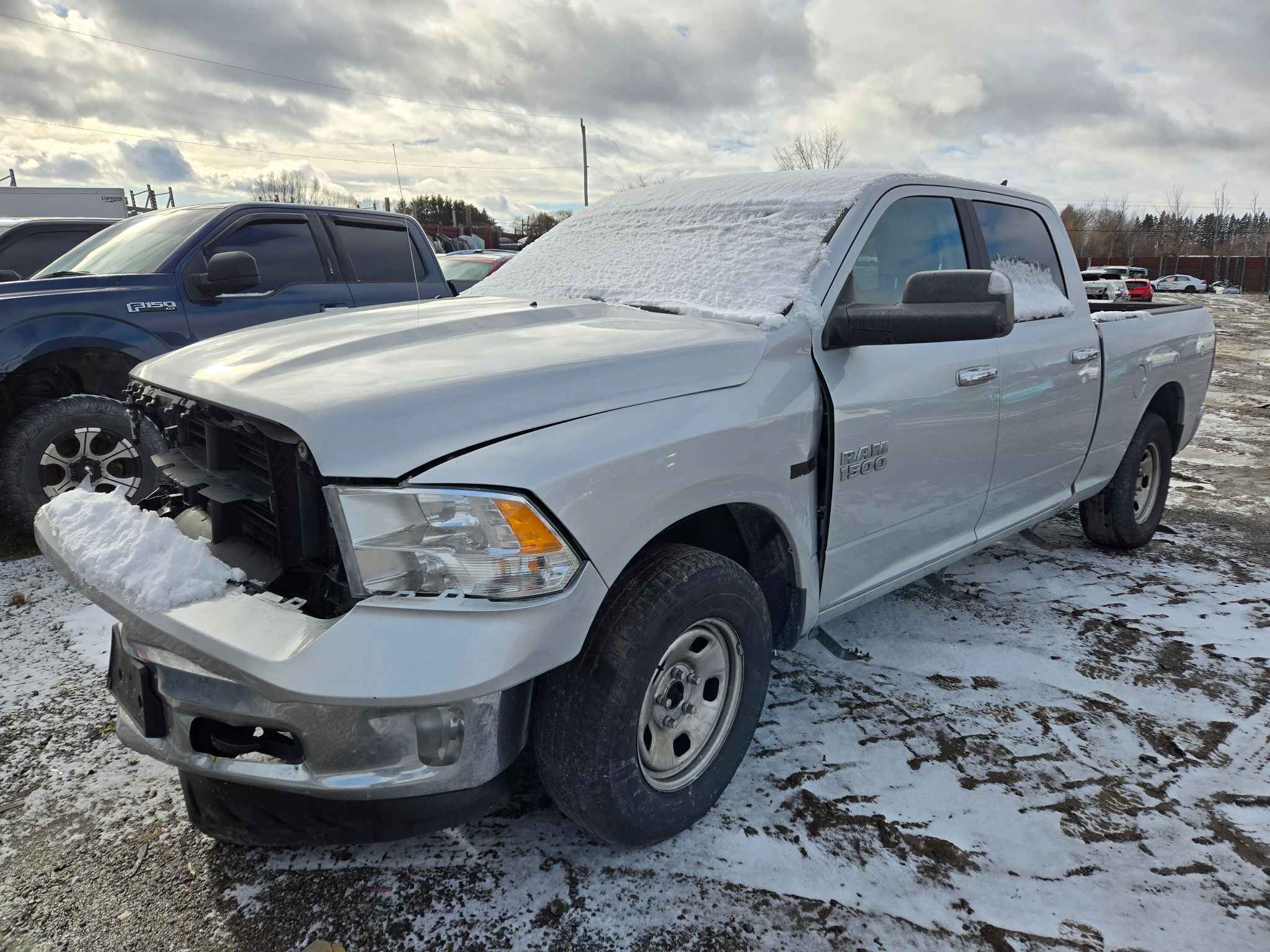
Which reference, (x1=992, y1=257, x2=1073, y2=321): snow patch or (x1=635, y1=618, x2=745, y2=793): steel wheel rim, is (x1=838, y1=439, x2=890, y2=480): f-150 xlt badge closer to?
(x1=635, y1=618, x2=745, y2=793): steel wheel rim

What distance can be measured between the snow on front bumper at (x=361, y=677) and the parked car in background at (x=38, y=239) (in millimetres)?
6054

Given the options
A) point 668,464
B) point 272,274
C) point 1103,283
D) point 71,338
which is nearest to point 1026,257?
point 668,464

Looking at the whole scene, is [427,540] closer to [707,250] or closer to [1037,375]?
[707,250]

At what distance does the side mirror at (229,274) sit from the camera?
14.4ft

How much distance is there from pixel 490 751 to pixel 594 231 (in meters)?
2.33

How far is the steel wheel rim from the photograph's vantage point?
6.92ft

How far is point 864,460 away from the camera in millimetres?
2539

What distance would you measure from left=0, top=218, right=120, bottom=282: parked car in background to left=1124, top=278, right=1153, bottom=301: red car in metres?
Result: 25.8

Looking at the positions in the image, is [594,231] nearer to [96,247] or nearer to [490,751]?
[490,751]

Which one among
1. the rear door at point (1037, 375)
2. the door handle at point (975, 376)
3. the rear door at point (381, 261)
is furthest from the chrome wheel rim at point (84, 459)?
the rear door at point (1037, 375)

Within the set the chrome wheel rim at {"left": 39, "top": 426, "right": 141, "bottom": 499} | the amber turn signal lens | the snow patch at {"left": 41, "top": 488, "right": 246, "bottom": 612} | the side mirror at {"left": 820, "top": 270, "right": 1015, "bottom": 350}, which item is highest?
the side mirror at {"left": 820, "top": 270, "right": 1015, "bottom": 350}

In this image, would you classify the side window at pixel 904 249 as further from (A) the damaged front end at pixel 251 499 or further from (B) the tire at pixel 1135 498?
(B) the tire at pixel 1135 498

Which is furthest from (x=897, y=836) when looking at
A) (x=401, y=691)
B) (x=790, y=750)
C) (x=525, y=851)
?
(x=401, y=691)

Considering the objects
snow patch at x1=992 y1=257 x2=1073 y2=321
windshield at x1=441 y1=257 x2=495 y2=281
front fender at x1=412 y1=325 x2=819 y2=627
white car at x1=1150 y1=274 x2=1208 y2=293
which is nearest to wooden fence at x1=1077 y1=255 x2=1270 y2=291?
white car at x1=1150 y1=274 x2=1208 y2=293
